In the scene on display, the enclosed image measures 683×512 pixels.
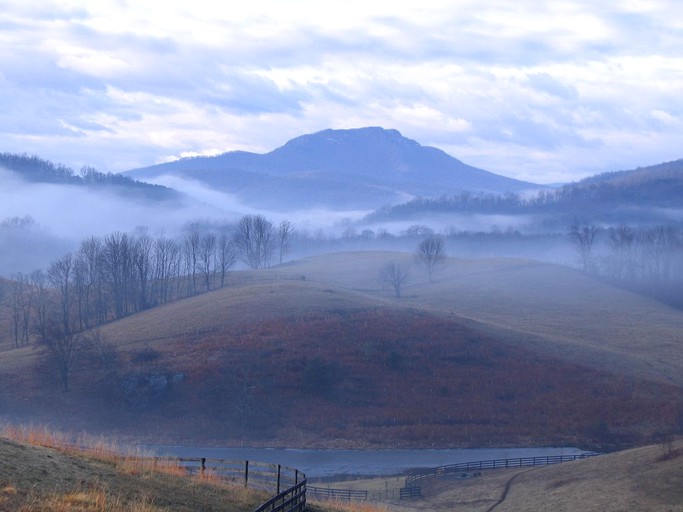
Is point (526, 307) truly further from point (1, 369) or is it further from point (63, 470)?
point (63, 470)

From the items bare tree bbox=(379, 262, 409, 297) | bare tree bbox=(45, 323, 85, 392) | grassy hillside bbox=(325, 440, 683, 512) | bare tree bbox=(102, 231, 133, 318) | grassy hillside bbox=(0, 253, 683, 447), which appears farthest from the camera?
bare tree bbox=(379, 262, 409, 297)

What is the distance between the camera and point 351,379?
70.9 m

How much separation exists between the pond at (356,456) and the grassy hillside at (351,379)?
1.77 m

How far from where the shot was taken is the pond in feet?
176

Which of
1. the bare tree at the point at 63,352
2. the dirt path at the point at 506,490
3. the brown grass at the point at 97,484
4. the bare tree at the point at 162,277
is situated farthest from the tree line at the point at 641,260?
the brown grass at the point at 97,484

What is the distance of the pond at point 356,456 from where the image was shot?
176 feet

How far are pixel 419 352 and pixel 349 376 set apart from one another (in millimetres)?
8847

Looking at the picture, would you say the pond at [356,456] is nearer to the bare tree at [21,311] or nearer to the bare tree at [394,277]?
the bare tree at [21,311]

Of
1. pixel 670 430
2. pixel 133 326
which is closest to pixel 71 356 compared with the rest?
pixel 133 326

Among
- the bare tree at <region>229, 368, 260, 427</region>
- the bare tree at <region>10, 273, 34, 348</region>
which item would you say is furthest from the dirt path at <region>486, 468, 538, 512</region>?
the bare tree at <region>10, 273, 34, 348</region>

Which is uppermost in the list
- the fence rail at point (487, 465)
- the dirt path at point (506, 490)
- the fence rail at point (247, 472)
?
the fence rail at point (247, 472)

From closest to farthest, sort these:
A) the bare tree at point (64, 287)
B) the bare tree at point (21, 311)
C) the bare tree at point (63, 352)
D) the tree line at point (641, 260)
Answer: the bare tree at point (63, 352), the bare tree at point (21, 311), the bare tree at point (64, 287), the tree line at point (641, 260)

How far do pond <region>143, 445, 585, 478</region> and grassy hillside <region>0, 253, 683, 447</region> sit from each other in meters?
1.77

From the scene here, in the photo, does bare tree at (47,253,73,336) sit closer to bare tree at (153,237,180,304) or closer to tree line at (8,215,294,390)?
tree line at (8,215,294,390)
